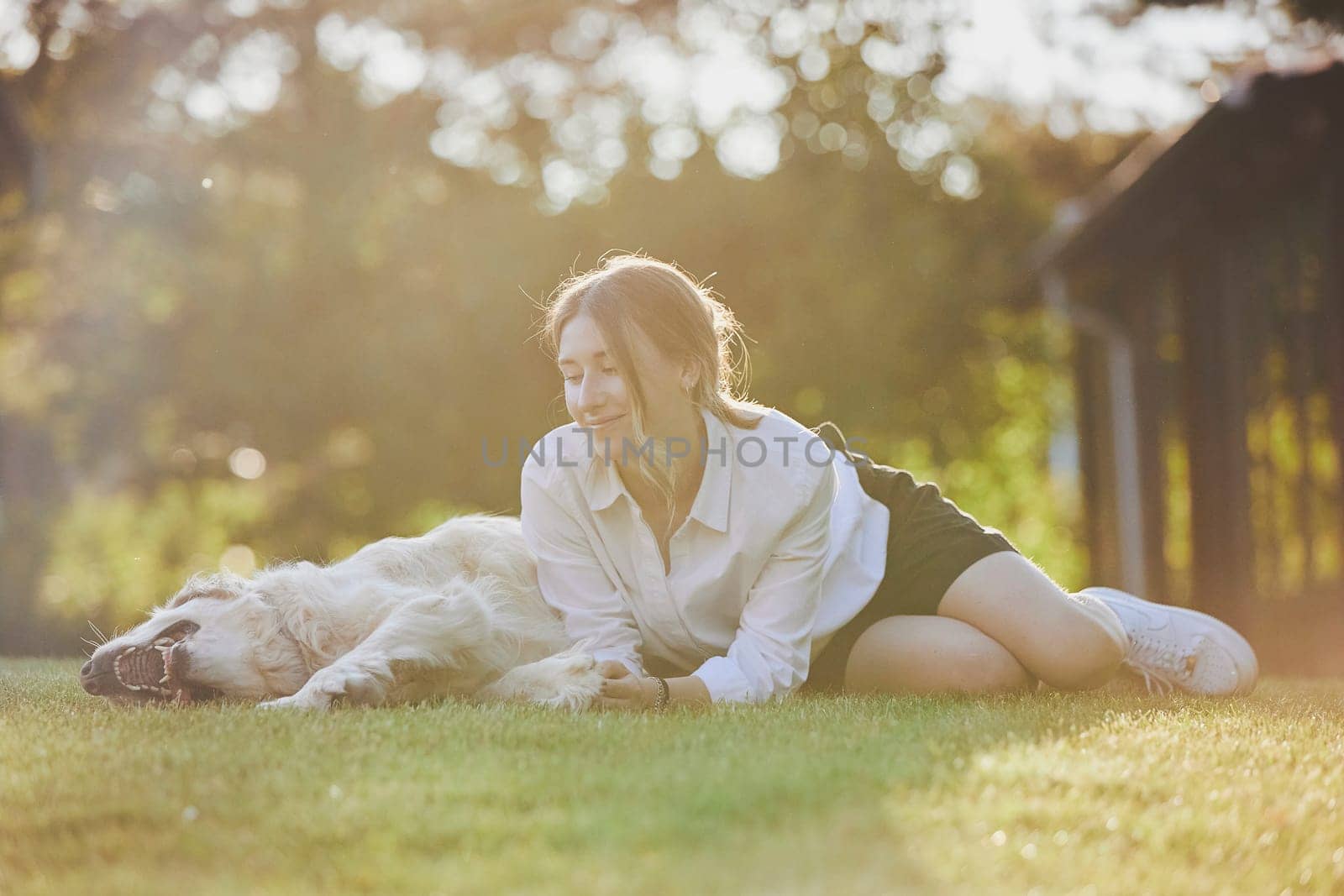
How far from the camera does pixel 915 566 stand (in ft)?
11.5

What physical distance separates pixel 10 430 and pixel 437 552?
10357 millimetres

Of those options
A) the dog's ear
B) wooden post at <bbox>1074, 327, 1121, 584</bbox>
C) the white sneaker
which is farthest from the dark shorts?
wooden post at <bbox>1074, 327, 1121, 584</bbox>

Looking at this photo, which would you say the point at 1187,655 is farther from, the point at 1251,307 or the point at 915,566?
the point at 1251,307

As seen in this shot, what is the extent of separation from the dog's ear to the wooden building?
4.66m

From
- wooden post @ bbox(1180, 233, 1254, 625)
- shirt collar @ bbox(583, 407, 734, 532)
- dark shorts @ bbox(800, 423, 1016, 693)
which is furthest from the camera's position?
wooden post @ bbox(1180, 233, 1254, 625)

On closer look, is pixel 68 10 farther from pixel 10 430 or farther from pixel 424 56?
pixel 10 430

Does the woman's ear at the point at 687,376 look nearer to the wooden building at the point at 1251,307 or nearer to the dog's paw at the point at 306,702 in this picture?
the dog's paw at the point at 306,702

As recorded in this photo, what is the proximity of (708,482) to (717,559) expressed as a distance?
0.19 metres

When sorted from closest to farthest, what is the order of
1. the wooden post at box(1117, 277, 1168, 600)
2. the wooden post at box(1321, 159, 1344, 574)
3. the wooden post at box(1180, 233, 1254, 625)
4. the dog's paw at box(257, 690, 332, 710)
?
the dog's paw at box(257, 690, 332, 710)
the wooden post at box(1321, 159, 1344, 574)
the wooden post at box(1180, 233, 1254, 625)
the wooden post at box(1117, 277, 1168, 600)

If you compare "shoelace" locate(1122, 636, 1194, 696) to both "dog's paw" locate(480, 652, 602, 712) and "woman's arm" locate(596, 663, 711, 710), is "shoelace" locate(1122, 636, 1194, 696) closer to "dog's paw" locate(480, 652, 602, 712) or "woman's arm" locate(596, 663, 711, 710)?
"woman's arm" locate(596, 663, 711, 710)

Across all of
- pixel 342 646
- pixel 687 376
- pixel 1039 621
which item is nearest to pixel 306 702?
pixel 342 646

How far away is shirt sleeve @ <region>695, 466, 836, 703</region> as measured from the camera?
9.82ft

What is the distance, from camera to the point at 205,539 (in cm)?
1388

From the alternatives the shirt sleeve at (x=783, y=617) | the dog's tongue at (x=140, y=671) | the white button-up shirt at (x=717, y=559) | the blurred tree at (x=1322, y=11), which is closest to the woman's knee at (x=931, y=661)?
the white button-up shirt at (x=717, y=559)
